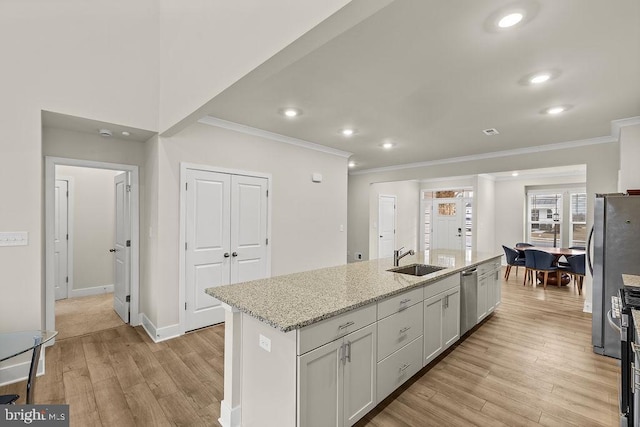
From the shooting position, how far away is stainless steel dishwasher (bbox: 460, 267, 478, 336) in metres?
3.21

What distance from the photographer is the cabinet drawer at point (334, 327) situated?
5.08ft

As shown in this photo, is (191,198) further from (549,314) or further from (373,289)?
(549,314)

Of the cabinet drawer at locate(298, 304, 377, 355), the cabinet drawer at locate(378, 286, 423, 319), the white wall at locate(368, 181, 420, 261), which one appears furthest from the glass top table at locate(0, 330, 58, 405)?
the white wall at locate(368, 181, 420, 261)

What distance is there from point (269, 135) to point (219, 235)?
1.56 m

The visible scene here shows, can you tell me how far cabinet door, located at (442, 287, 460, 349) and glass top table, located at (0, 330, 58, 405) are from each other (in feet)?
9.92

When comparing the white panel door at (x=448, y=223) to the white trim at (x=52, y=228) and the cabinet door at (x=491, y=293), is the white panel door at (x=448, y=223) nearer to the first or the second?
the cabinet door at (x=491, y=293)

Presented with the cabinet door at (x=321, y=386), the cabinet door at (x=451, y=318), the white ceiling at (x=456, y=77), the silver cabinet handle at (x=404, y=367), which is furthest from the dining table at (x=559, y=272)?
the cabinet door at (x=321, y=386)

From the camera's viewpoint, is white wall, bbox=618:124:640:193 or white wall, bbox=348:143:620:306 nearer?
white wall, bbox=618:124:640:193

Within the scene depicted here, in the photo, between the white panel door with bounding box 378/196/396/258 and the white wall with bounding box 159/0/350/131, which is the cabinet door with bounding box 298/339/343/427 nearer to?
the white wall with bounding box 159/0/350/131

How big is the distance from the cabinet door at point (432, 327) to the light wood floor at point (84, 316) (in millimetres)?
3681

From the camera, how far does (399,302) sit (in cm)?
223

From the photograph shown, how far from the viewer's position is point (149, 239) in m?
3.54

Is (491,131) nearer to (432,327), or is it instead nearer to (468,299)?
(468,299)

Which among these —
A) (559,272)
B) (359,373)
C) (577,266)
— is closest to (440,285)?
(359,373)
